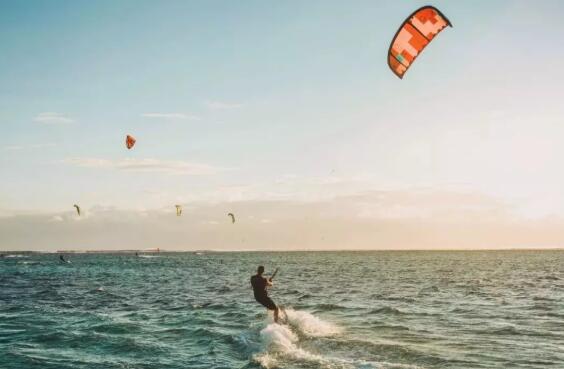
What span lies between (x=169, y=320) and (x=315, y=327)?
5900 mm

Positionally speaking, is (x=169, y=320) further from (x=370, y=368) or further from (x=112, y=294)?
(x=112, y=294)

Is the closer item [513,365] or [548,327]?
[513,365]

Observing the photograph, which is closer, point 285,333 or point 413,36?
point 413,36

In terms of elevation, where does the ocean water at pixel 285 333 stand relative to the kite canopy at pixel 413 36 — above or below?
below

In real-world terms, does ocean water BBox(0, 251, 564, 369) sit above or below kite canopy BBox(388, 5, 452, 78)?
below

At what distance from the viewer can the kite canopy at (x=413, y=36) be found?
10.4 m

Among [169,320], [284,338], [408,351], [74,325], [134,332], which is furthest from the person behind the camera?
[169,320]

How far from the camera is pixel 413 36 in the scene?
1112 cm

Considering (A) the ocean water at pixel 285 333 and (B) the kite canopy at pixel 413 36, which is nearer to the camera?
(B) the kite canopy at pixel 413 36

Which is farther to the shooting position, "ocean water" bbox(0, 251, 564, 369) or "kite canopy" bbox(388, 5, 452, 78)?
"ocean water" bbox(0, 251, 564, 369)

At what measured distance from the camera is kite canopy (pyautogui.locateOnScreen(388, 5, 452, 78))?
10383 mm

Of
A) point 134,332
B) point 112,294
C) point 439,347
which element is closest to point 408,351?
point 439,347

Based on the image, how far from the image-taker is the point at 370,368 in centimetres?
1144

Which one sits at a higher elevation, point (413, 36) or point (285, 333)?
point (413, 36)
